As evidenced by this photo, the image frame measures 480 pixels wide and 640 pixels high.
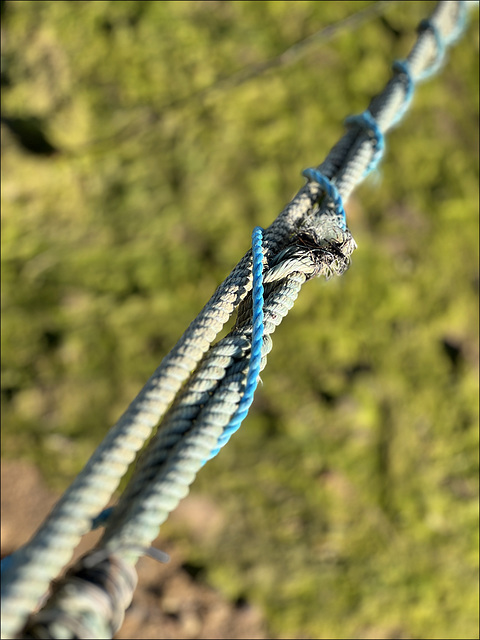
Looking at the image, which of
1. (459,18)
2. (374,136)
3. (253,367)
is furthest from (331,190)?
(459,18)

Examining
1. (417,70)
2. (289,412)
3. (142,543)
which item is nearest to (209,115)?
(417,70)

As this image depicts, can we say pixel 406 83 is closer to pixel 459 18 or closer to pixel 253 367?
pixel 459 18

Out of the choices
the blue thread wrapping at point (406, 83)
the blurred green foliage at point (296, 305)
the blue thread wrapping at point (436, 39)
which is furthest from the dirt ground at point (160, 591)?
the blue thread wrapping at point (436, 39)

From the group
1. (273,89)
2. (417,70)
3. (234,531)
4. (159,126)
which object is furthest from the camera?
(273,89)

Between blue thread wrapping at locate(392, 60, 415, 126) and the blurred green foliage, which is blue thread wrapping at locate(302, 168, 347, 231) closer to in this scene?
blue thread wrapping at locate(392, 60, 415, 126)

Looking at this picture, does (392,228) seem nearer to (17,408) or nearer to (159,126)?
(159,126)

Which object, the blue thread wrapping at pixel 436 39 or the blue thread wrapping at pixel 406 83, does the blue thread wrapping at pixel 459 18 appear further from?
the blue thread wrapping at pixel 406 83
